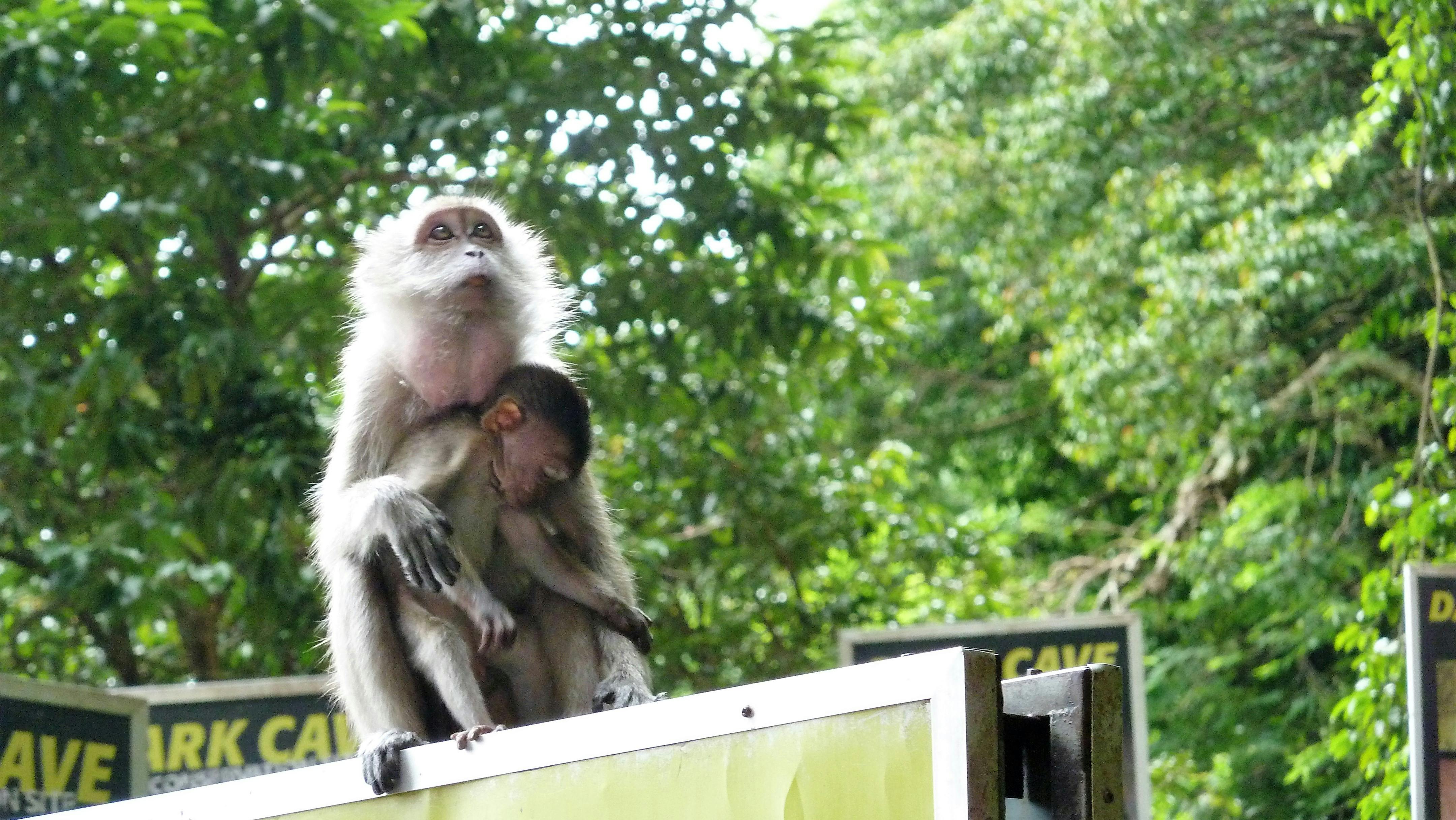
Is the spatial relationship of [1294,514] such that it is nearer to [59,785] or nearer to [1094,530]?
[1094,530]

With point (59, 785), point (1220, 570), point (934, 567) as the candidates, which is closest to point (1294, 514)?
point (1220, 570)

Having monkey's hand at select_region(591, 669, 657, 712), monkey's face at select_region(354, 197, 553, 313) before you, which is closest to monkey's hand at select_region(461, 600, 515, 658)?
monkey's hand at select_region(591, 669, 657, 712)

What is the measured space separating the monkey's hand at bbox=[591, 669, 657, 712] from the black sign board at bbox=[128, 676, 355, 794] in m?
2.35

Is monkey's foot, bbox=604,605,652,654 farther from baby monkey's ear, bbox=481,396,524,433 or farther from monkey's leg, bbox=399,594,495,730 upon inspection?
baby monkey's ear, bbox=481,396,524,433

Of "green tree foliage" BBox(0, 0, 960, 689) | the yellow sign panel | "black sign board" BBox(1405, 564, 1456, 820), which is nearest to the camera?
the yellow sign panel

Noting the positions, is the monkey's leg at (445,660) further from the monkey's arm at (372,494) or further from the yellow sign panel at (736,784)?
the yellow sign panel at (736,784)

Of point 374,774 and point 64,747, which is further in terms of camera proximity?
point 64,747

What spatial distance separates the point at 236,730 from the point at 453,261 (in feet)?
8.77

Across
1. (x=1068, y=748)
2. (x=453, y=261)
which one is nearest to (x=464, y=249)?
(x=453, y=261)

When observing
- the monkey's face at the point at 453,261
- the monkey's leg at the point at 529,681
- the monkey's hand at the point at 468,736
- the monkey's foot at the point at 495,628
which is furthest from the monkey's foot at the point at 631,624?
the monkey's hand at the point at 468,736

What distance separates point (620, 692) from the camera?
3586mm

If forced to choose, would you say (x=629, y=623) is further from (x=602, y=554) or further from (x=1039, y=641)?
(x=1039, y=641)

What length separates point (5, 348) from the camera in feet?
21.2

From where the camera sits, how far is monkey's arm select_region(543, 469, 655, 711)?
3754 millimetres
